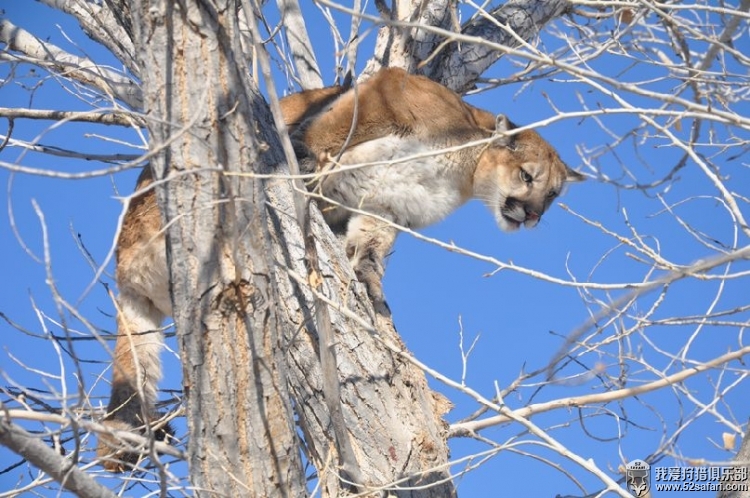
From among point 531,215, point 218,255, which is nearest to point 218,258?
point 218,255

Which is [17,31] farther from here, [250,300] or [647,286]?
[647,286]

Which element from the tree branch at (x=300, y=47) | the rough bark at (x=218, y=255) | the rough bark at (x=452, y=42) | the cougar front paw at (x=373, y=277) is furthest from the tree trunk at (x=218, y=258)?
the tree branch at (x=300, y=47)

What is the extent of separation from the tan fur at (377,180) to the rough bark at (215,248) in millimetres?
1462

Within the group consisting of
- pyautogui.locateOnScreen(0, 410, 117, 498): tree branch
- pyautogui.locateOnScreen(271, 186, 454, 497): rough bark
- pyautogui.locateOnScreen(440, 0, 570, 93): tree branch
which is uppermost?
pyautogui.locateOnScreen(440, 0, 570, 93): tree branch

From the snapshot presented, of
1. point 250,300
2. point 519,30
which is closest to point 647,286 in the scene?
point 250,300

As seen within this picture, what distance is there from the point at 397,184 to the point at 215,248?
3.05m

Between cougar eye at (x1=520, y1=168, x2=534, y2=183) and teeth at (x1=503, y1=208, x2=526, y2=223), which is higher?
cougar eye at (x1=520, y1=168, x2=534, y2=183)

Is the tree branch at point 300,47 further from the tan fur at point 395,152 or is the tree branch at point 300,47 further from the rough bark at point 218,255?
the rough bark at point 218,255

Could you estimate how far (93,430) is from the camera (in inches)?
99.4

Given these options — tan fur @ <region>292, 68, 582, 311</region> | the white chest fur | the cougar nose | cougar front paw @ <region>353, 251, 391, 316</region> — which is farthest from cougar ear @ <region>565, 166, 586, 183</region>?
cougar front paw @ <region>353, 251, 391, 316</region>

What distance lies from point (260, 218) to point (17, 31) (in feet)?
11.7

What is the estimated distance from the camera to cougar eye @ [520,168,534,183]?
22.5 ft

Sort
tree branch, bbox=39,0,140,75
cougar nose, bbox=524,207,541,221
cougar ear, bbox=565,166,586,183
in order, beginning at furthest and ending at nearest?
cougar ear, bbox=565,166,586,183, cougar nose, bbox=524,207,541,221, tree branch, bbox=39,0,140,75

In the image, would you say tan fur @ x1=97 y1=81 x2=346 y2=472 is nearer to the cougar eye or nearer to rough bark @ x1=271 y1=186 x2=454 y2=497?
rough bark @ x1=271 y1=186 x2=454 y2=497
